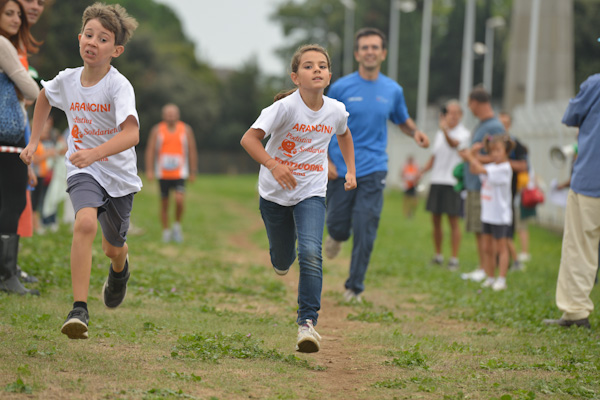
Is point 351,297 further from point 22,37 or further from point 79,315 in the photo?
point 22,37

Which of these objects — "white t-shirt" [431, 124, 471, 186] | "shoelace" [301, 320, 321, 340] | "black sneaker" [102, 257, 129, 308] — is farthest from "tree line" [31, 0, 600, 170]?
"shoelace" [301, 320, 321, 340]

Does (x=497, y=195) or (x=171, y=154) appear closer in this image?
(x=497, y=195)

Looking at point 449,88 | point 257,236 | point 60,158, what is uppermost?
point 449,88

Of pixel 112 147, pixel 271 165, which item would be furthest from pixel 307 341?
pixel 112 147

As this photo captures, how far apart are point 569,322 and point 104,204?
167 inches

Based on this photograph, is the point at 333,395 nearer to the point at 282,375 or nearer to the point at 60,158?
the point at 282,375

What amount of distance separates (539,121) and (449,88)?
161 ft

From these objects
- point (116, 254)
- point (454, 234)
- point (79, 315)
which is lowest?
point (79, 315)

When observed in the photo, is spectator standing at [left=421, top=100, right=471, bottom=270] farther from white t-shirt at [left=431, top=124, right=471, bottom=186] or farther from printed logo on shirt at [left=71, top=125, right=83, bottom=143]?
printed logo on shirt at [left=71, top=125, right=83, bottom=143]

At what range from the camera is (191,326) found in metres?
6.80

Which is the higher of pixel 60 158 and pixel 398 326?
pixel 60 158

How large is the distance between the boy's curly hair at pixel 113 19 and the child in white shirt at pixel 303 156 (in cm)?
112

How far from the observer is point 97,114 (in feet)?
19.4

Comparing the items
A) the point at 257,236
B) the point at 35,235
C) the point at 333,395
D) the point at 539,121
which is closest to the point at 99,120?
the point at 333,395
